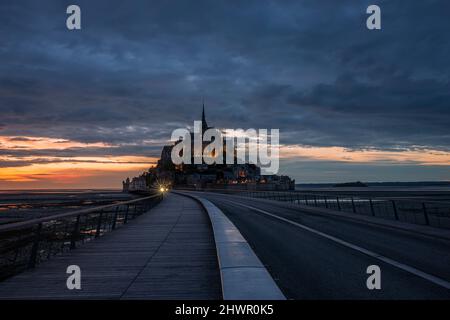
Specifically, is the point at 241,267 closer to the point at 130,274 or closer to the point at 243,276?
the point at 243,276

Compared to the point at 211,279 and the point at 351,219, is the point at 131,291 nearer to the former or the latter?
the point at 211,279

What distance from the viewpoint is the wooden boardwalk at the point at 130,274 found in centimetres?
646

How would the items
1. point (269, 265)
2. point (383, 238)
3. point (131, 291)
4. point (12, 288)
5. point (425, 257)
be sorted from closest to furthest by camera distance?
point (131, 291) → point (12, 288) → point (269, 265) → point (425, 257) → point (383, 238)

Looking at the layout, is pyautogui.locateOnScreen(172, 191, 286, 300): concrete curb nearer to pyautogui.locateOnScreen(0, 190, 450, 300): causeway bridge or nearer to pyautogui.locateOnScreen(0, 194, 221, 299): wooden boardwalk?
pyautogui.locateOnScreen(0, 190, 450, 300): causeway bridge

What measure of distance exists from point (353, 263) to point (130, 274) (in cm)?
476

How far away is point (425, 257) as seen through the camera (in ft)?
31.8

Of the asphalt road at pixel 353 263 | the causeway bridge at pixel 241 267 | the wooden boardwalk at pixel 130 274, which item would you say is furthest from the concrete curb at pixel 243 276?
the asphalt road at pixel 353 263

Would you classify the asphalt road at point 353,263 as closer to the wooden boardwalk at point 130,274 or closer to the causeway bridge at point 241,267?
the causeway bridge at point 241,267

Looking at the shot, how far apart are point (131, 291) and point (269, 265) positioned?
3294 millimetres

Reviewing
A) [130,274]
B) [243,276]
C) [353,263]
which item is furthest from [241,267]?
[353,263]

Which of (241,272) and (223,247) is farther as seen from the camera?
(223,247)

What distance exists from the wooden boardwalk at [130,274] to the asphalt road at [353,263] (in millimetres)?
1406
